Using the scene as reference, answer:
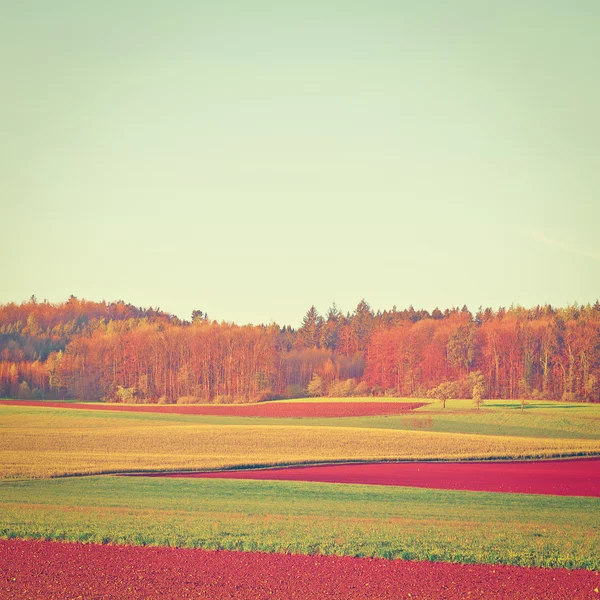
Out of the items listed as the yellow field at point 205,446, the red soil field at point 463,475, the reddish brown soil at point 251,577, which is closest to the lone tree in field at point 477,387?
the yellow field at point 205,446

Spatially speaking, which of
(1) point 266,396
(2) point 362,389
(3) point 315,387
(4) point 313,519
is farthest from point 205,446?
(3) point 315,387

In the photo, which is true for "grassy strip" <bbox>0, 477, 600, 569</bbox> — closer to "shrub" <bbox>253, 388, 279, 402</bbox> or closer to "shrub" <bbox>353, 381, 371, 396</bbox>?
"shrub" <bbox>253, 388, 279, 402</bbox>

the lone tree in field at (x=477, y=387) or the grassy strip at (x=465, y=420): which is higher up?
the lone tree in field at (x=477, y=387)

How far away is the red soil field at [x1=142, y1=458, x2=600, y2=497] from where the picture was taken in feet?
102

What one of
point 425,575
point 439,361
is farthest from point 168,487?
point 439,361

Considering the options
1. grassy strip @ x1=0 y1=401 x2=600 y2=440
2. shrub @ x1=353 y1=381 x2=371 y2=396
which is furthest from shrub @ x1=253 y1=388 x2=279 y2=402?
grassy strip @ x1=0 y1=401 x2=600 y2=440

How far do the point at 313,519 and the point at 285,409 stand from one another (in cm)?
5371

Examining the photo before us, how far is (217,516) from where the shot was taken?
2252cm

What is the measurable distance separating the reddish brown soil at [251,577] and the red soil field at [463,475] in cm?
1404

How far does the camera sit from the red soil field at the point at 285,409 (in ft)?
229

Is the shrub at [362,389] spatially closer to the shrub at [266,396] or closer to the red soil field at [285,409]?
the shrub at [266,396]

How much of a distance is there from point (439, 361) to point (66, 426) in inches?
2080

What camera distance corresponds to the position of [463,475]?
3453 centimetres

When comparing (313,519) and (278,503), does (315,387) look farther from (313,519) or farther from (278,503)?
(313,519)
